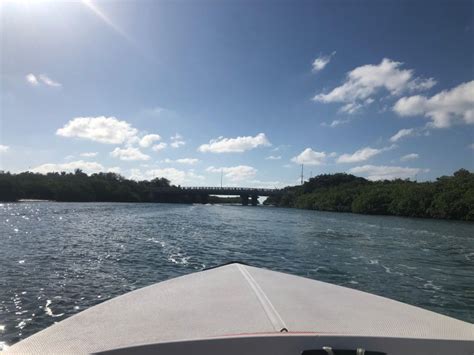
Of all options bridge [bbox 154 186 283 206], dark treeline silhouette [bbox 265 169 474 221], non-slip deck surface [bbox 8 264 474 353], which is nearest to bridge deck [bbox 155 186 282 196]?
bridge [bbox 154 186 283 206]

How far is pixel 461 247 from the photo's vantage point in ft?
88.5

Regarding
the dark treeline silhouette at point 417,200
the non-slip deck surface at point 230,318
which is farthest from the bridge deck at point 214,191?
the non-slip deck surface at point 230,318

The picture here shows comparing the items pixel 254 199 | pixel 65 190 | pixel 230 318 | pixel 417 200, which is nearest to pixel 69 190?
pixel 65 190

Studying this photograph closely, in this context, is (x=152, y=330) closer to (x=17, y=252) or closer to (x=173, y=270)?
(x=173, y=270)

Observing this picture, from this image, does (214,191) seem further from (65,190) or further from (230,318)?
(230,318)

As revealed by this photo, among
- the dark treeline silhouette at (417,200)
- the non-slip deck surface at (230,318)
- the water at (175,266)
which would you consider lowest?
the water at (175,266)

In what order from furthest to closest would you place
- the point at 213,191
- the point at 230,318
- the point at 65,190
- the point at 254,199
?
the point at 254,199 < the point at 213,191 < the point at 65,190 < the point at 230,318

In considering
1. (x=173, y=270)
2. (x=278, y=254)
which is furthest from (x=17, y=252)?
(x=278, y=254)

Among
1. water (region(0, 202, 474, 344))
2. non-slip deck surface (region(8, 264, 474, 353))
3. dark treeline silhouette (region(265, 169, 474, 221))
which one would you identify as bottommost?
water (region(0, 202, 474, 344))

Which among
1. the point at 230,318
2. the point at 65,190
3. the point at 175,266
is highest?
the point at 65,190

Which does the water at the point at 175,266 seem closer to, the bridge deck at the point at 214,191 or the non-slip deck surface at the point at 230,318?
the non-slip deck surface at the point at 230,318

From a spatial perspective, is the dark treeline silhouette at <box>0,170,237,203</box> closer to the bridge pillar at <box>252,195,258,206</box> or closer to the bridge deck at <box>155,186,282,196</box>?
the bridge deck at <box>155,186,282,196</box>

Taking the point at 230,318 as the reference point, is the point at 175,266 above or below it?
below

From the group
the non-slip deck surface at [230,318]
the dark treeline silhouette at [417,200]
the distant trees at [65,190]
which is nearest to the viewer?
the non-slip deck surface at [230,318]
